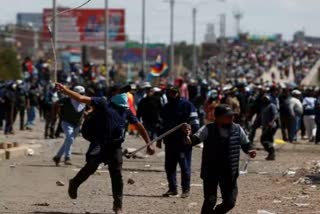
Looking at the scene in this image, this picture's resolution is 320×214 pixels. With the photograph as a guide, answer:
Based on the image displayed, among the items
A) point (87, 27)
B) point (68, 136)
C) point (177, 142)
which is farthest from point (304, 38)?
point (177, 142)

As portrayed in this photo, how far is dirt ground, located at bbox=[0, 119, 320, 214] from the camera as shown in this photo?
1330cm

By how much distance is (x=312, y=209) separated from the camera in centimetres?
1330

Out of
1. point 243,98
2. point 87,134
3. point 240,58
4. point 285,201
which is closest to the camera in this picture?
point 87,134

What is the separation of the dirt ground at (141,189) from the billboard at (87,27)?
62.6m

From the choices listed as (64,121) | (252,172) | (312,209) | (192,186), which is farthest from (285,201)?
(64,121)

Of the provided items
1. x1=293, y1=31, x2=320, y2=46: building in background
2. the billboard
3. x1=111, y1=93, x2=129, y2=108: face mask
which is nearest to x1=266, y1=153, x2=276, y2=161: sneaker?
x1=111, y1=93, x2=129, y2=108: face mask

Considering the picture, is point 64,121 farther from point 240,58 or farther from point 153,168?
point 240,58

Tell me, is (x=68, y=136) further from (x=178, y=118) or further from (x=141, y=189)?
(x=178, y=118)

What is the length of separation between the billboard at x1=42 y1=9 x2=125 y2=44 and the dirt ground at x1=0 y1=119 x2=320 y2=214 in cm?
6263

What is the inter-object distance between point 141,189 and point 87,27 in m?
70.1

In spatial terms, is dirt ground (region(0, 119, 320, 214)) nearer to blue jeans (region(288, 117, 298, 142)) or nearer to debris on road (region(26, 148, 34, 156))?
debris on road (region(26, 148, 34, 156))

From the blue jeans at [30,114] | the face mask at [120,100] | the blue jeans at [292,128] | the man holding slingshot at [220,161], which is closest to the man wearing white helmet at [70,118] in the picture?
the face mask at [120,100]

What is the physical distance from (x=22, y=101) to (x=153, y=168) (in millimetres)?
11532

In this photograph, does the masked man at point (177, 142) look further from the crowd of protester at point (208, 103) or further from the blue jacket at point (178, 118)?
the crowd of protester at point (208, 103)
